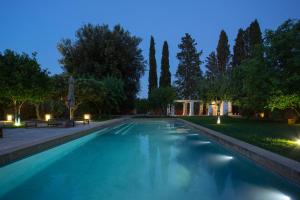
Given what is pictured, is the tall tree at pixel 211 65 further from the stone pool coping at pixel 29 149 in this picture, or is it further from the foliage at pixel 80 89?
the stone pool coping at pixel 29 149

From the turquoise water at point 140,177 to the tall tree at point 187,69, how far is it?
1998 inches

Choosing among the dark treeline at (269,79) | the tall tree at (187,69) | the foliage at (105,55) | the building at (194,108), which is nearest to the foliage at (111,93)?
the foliage at (105,55)

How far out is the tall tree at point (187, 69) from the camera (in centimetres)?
6419

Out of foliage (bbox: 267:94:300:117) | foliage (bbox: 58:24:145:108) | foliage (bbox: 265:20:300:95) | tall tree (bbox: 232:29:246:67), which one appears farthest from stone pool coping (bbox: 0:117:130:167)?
tall tree (bbox: 232:29:246:67)

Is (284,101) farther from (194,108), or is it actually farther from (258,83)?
(194,108)

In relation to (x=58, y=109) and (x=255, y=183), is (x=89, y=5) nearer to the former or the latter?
(x=58, y=109)

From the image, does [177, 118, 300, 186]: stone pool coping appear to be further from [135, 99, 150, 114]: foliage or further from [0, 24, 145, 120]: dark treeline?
[135, 99, 150, 114]: foliage

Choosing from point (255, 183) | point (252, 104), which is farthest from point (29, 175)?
point (252, 104)

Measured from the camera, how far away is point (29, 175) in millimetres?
9109

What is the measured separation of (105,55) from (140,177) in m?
38.1

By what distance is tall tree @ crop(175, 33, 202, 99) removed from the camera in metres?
64.2

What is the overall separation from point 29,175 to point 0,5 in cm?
14356

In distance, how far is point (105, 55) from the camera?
45906mm

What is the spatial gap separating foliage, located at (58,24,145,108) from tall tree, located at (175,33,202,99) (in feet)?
54.1
